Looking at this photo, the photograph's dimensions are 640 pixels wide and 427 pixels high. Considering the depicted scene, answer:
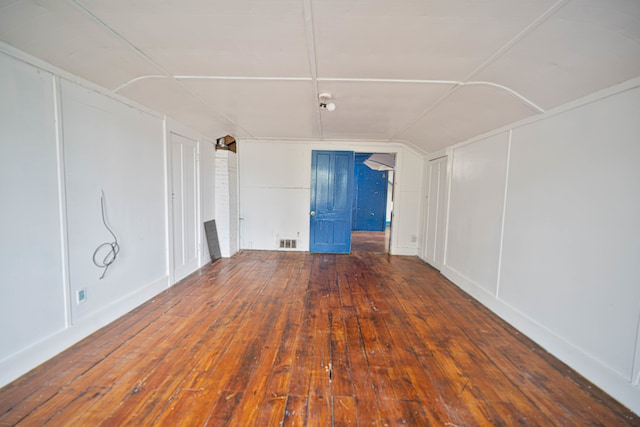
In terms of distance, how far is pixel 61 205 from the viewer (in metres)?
2.07

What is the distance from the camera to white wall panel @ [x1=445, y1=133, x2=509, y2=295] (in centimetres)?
312

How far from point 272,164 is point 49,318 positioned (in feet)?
14.2

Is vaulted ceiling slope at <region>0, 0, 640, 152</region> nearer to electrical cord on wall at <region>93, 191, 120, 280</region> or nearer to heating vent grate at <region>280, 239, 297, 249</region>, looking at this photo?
electrical cord on wall at <region>93, 191, 120, 280</region>

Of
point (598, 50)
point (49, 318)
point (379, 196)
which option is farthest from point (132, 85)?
point (379, 196)

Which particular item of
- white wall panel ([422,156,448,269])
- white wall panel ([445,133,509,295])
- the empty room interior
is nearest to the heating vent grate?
the empty room interior

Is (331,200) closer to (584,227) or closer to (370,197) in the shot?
(370,197)

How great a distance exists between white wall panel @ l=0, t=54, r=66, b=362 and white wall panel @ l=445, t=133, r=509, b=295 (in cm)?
459

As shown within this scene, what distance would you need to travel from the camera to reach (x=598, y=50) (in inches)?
63.3

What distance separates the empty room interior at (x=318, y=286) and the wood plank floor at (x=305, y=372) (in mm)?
17

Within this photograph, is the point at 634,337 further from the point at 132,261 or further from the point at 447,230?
the point at 132,261

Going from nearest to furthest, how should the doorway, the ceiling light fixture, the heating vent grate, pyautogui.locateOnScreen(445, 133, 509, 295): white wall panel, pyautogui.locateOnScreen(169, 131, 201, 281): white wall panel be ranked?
the ceiling light fixture → pyautogui.locateOnScreen(445, 133, 509, 295): white wall panel → pyautogui.locateOnScreen(169, 131, 201, 281): white wall panel → the heating vent grate → the doorway

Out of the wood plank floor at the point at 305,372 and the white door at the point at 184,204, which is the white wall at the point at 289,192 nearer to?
the white door at the point at 184,204

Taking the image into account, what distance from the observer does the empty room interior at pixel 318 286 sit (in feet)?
5.16

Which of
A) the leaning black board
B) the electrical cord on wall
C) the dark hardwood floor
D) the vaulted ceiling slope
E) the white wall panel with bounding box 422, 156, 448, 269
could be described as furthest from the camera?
the dark hardwood floor
